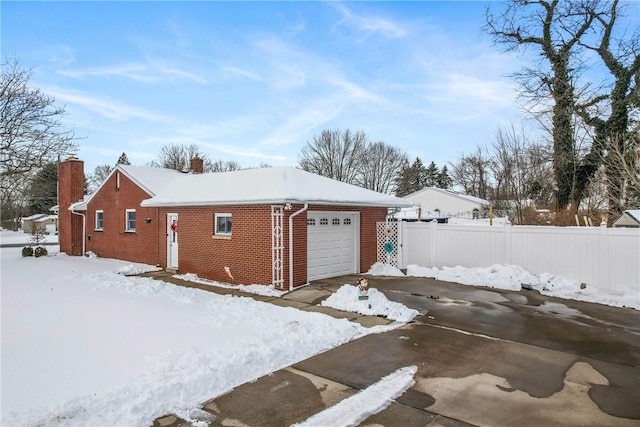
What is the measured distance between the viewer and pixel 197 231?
41.9 ft

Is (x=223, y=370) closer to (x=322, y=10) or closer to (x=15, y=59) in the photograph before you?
(x=322, y=10)

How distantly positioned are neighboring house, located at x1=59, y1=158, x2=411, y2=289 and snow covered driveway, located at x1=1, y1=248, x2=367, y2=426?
6.02 ft

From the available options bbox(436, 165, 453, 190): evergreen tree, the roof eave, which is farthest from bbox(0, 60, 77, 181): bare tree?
bbox(436, 165, 453, 190): evergreen tree

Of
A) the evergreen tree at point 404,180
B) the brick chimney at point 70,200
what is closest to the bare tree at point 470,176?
the evergreen tree at point 404,180

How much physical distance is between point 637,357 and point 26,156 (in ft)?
61.3

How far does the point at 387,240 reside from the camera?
13617 mm

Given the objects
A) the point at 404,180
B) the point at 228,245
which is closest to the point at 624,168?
the point at 228,245

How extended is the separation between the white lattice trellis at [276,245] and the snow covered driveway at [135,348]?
137cm

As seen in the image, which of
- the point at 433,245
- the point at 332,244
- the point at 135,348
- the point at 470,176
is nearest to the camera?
the point at 135,348

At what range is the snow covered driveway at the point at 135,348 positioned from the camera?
162 inches

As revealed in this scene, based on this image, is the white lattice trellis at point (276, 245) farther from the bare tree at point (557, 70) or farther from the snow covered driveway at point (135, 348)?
the bare tree at point (557, 70)

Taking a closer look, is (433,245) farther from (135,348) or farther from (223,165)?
(223,165)

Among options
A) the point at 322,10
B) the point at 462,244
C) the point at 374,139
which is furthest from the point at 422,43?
the point at 374,139

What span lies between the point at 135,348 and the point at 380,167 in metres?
47.4
